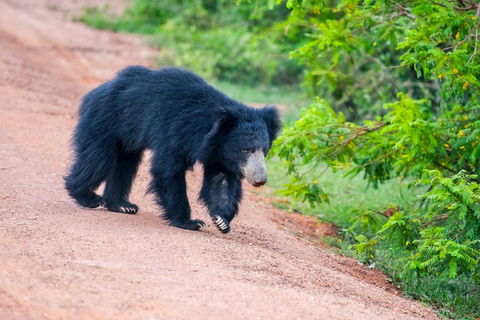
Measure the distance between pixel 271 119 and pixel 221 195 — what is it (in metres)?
0.79

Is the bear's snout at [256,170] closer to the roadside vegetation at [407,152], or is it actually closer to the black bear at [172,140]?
the black bear at [172,140]

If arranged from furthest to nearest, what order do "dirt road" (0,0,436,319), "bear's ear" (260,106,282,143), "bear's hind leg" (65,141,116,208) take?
"bear's hind leg" (65,141,116,208), "bear's ear" (260,106,282,143), "dirt road" (0,0,436,319)

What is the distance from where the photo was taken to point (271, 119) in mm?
5547

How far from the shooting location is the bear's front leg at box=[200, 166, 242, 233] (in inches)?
216

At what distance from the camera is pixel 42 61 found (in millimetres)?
A: 13953

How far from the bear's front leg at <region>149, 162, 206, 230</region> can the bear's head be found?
398 millimetres

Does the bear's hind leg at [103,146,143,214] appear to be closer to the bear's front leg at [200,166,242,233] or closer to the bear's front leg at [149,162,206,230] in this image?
the bear's front leg at [149,162,206,230]

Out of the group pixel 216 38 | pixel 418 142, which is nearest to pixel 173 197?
pixel 418 142

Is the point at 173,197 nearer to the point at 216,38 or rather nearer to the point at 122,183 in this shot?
the point at 122,183

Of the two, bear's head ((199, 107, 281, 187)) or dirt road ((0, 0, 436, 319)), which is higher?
bear's head ((199, 107, 281, 187))

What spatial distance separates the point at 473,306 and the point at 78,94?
8335mm

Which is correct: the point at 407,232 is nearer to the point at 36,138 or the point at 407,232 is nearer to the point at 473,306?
the point at 473,306

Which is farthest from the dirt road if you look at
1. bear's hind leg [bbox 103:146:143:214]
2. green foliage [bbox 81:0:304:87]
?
green foliage [bbox 81:0:304:87]

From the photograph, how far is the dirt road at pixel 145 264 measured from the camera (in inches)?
136
